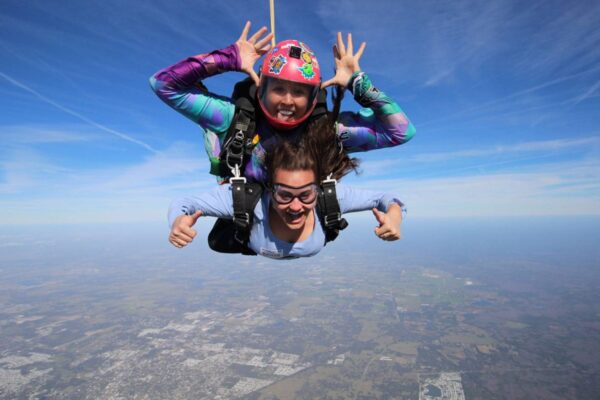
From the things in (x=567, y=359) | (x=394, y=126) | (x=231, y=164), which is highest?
(x=394, y=126)

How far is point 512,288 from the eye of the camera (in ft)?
412

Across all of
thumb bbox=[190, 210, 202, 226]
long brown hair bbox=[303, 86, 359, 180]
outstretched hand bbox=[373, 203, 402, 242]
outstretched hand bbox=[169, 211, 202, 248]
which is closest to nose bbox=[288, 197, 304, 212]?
long brown hair bbox=[303, 86, 359, 180]

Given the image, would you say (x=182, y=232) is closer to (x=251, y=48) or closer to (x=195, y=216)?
(x=195, y=216)

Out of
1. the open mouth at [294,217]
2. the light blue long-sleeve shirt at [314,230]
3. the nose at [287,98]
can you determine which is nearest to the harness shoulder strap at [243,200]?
the light blue long-sleeve shirt at [314,230]

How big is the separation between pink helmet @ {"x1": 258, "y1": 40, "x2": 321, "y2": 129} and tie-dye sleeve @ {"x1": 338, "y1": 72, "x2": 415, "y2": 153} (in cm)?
35

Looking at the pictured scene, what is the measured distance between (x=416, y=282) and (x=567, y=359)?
68.0m

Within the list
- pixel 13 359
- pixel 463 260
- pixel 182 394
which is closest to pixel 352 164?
pixel 182 394

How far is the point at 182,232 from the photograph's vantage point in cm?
224

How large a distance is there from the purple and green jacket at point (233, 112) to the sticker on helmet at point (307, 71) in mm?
368

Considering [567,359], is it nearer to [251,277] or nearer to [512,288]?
[512,288]

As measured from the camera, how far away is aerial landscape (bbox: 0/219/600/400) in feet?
180

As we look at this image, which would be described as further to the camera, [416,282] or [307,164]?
[416,282]

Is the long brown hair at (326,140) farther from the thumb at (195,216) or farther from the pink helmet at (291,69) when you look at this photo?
the thumb at (195,216)

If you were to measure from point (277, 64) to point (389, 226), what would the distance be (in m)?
1.54
